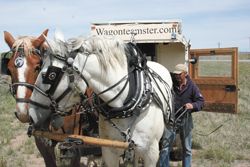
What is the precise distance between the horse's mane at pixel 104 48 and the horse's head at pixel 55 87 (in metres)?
0.13

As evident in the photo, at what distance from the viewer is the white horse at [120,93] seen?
143 inches

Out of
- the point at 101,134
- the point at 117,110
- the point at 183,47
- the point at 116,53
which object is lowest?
the point at 101,134

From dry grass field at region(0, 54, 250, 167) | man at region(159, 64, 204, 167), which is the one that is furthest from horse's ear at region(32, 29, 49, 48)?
man at region(159, 64, 204, 167)

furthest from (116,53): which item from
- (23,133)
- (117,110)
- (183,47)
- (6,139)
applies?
(23,133)

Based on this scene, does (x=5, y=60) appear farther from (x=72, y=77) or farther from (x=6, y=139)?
(x=6, y=139)

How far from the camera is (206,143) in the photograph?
8414 millimetres

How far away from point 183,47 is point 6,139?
448 cm

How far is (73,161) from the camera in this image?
16.2 feet

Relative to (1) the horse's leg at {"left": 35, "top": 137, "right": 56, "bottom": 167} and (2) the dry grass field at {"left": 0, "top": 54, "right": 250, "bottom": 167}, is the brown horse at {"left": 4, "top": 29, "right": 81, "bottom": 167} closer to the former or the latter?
(1) the horse's leg at {"left": 35, "top": 137, "right": 56, "bottom": 167}

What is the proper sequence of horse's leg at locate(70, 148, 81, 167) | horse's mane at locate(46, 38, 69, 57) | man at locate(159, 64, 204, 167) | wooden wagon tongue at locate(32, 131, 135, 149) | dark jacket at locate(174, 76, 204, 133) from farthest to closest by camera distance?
dark jacket at locate(174, 76, 204, 133)
man at locate(159, 64, 204, 167)
horse's leg at locate(70, 148, 81, 167)
wooden wagon tongue at locate(32, 131, 135, 149)
horse's mane at locate(46, 38, 69, 57)

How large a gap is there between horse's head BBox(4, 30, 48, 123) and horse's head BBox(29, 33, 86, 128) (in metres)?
0.16

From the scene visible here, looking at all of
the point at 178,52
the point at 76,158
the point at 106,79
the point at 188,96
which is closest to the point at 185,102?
the point at 188,96

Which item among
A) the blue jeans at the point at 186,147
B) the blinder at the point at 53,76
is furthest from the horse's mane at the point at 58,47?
the blue jeans at the point at 186,147

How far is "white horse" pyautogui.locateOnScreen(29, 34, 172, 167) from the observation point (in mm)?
3637
